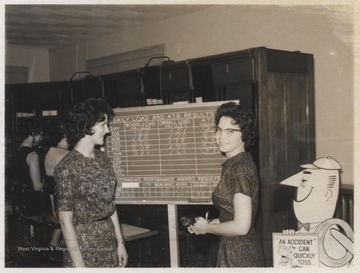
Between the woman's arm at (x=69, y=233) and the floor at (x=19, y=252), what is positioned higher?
the woman's arm at (x=69, y=233)

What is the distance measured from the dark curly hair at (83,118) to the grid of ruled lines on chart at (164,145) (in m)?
0.69

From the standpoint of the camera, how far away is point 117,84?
12.4 feet

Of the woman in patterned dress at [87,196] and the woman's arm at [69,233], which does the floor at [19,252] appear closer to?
the woman in patterned dress at [87,196]

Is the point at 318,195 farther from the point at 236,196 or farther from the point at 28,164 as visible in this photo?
the point at 28,164

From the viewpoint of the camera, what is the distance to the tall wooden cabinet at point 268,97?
274 centimetres

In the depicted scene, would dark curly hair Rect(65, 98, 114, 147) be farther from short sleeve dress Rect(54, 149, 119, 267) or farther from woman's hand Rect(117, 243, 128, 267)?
woman's hand Rect(117, 243, 128, 267)

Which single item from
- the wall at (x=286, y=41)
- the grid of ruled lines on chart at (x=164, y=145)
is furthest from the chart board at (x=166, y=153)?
the wall at (x=286, y=41)

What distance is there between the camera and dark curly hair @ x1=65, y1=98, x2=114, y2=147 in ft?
7.25

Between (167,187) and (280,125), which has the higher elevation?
(280,125)

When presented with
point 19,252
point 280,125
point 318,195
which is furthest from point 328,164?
point 19,252

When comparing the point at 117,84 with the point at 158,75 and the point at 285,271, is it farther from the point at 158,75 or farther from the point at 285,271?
the point at 285,271

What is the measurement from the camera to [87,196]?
2.11 meters

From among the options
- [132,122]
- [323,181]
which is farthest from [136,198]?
[323,181]

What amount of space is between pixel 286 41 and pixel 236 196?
6.57 ft
